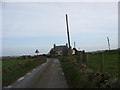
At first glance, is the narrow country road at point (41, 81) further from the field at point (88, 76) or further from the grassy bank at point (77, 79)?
the field at point (88, 76)

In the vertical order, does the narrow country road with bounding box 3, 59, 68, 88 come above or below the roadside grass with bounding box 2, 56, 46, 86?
above

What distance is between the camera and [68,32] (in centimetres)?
4716

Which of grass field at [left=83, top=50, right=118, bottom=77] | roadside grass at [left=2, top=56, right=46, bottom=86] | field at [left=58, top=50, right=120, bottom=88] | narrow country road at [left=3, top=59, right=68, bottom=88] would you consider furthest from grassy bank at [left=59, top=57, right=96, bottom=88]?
roadside grass at [left=2, top=56, right=46, bottom=86]

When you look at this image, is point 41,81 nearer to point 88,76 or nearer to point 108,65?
point 88,76

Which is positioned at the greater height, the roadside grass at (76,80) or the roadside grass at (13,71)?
the roadside grass at (76,80)

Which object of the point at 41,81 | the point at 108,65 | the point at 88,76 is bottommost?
the point at 41,81

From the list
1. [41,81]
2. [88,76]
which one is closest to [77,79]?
[88,76]

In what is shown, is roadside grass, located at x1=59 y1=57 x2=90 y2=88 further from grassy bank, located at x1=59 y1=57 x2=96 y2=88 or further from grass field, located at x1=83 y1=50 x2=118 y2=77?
grass field, located at x1=83 y1=50 x2=118 y2=77

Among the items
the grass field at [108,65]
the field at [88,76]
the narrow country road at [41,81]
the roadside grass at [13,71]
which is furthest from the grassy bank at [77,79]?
the roadside grass at [13,71]

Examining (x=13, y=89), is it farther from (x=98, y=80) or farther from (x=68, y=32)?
(x=68, y=32)

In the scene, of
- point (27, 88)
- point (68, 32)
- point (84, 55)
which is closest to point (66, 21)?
point (68, 32)

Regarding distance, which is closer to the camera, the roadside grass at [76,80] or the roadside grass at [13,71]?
the roadside grass at [76,80]

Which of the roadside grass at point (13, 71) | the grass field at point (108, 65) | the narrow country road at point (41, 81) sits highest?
the grass field at point (108, 65)

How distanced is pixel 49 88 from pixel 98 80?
2.25 m
